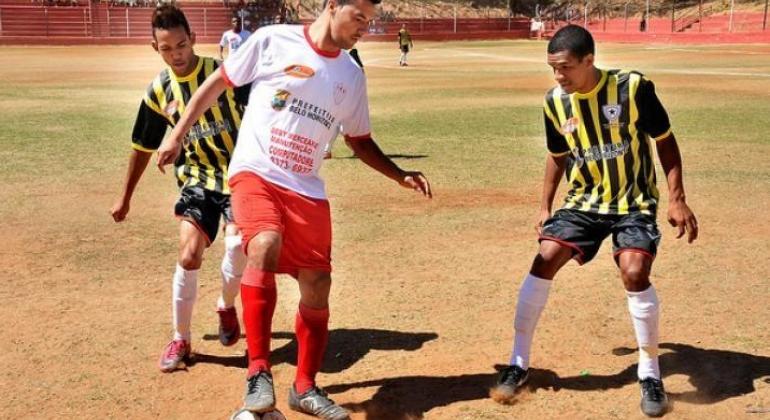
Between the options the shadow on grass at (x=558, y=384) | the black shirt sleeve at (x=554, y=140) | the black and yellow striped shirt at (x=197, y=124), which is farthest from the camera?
the black and yellow striped shirt at (x=197, y=124)

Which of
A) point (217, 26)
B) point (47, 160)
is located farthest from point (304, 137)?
point (217, 26)

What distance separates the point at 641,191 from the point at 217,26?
70848 mm

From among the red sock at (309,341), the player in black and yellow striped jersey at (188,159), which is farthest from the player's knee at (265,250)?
the player in black and yellow striped jersey at (188,159)

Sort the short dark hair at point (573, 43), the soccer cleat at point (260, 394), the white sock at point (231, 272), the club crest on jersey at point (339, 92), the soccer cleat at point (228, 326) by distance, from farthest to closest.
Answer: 1. the soccer cleat at point (228, 326)
2. the white sock at point (231, 272)
3. the short dark hair at point (573, 43)
4. the club crest on jersey at point (339, 92)
5. the soccer cleat at point (260, 394)

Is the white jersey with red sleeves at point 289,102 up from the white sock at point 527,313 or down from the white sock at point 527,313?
up

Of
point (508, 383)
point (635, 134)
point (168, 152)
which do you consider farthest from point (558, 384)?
point (168, 152)

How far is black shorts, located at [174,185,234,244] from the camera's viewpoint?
18.8 ft

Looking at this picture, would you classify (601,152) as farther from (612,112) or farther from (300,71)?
(300,71)

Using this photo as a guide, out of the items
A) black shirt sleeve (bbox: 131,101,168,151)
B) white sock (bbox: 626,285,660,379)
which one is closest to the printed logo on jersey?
white sock (bbox: 626,285,660,379)

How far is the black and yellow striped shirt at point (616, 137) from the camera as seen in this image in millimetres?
5168

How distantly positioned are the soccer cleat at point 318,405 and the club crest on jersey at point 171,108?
6.80 feet

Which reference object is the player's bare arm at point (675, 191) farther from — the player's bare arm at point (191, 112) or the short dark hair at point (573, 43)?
the player's bare arm at point (191, 112)

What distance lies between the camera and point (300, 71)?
4.74m

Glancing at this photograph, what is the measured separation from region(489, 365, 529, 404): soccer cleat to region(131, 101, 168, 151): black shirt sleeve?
104 inches
